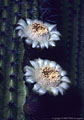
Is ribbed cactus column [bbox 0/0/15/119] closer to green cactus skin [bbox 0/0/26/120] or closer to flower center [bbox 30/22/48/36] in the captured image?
green cactus skin [bbox 0/0/26/120]

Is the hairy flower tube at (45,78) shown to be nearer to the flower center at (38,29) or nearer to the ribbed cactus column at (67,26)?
the flower center at (38,29)

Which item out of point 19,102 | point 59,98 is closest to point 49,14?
point 59,98

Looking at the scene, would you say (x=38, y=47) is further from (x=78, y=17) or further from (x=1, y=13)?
(x=78, y=17)

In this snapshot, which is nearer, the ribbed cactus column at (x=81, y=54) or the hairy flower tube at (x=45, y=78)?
the hairy flower tube at (x=45, y=78)

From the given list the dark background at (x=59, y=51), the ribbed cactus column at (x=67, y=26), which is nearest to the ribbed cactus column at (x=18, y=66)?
the dark background at (x=59, y=51)

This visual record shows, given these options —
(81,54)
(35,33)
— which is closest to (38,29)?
(35,33)

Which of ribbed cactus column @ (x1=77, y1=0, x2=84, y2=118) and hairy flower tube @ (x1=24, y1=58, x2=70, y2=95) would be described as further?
ribbed cactus column @ (x1=77, y1=0, x2=84, y2=118)

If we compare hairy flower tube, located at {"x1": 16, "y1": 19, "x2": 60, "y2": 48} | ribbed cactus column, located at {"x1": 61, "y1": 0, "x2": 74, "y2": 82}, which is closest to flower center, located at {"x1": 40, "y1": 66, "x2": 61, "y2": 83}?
hairy flower tube, located at {"x1": 16, "y1": 19, "x2": 60, "y2": 48}

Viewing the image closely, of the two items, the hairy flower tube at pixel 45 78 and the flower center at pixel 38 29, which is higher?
the flower center at pixel 38 29
